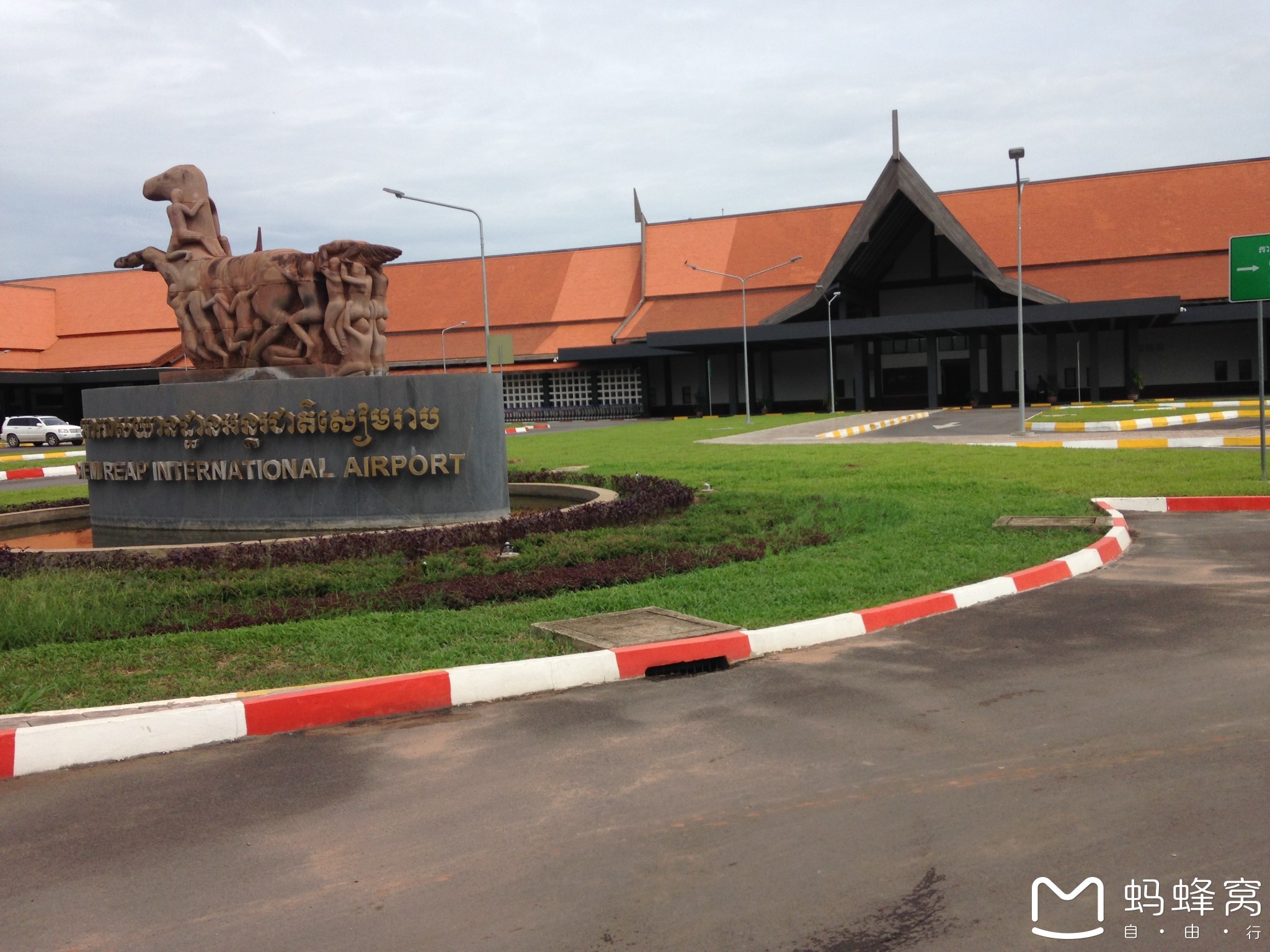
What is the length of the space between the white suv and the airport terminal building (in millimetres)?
4226

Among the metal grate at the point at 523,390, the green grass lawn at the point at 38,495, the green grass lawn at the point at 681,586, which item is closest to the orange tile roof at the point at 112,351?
the metal grate at the point at 523,390

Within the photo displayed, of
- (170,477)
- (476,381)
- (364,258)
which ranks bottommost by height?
(170,477)

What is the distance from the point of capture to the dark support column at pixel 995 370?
150ft

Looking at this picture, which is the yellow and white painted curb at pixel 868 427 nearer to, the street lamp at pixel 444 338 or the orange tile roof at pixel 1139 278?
the orange tile roof at pixel 1139 278

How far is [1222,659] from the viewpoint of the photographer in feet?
18.7

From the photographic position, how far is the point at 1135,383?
4166 cm

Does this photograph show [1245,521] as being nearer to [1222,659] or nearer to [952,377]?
[1222,659]

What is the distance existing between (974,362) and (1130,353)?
555cm

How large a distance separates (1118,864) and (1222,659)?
2759mm

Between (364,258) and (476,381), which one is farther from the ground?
(364,258)

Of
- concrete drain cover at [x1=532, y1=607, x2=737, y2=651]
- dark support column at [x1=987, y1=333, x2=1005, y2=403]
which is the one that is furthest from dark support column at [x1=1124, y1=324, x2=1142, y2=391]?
concrete drain cover at [x1=532, y1=607, x2=737, y2=651]

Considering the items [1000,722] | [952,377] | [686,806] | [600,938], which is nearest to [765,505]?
[1000,722]

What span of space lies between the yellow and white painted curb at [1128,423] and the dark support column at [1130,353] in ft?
50.6

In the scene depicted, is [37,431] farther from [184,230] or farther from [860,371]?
[184,230]
